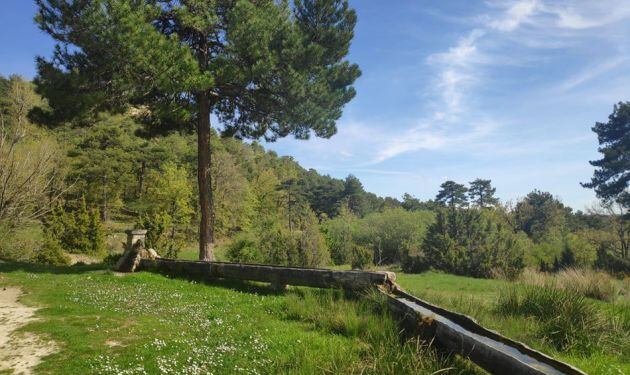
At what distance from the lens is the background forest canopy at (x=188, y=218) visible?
21.3m

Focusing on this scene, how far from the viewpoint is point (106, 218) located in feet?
158

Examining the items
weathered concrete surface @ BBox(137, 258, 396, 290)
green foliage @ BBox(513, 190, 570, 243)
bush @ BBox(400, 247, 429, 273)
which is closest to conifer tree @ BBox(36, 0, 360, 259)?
weathered concrete surface @ BBox(137, 258, 396, 290)

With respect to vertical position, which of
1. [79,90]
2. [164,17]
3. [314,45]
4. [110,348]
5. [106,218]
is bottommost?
[110,348]

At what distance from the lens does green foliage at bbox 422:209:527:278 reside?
39.7 metres

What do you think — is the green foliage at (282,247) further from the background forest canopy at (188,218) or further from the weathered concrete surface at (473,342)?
the weathered concrete surface at (473,342)

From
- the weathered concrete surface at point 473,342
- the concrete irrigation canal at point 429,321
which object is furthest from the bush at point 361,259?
the weathered concrete surface at point 473,342

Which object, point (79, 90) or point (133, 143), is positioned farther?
point (133, 143)

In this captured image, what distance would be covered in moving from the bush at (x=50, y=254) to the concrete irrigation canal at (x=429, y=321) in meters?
14.1

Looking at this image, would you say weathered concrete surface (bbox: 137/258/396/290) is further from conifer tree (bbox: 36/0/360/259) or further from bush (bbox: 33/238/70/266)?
bush (bbox: 33/238/70/266)

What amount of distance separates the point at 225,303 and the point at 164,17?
480 inches

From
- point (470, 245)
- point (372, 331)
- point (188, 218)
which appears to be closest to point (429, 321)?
point (372, 331)

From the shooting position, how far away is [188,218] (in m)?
39.4

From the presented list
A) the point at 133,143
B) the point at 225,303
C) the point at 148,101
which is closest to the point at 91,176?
the point at 133,143

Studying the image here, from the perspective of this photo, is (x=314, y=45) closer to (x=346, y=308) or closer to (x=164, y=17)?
(x=164, y=17)
